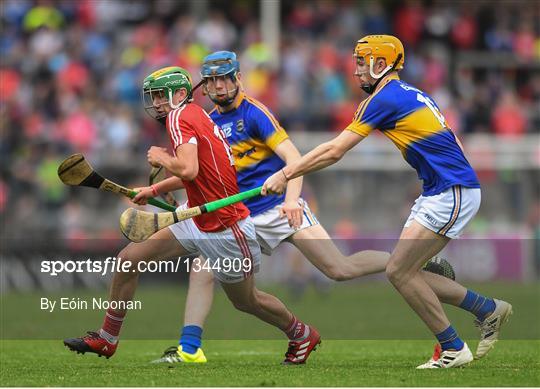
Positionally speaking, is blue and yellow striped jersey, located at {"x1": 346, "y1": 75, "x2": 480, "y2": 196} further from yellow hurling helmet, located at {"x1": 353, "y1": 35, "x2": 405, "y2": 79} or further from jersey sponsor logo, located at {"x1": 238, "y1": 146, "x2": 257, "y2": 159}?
jersey sponsor logo, located at {"x1": 238, "y1": 146, "x2": 257, "y2": 159}

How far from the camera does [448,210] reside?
8.47 meters

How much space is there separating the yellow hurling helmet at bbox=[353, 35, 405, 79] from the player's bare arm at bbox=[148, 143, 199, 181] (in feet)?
4.46

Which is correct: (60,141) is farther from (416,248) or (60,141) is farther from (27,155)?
(416,248)

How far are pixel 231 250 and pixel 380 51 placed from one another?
172 centimetres

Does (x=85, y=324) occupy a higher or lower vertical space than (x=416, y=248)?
lower

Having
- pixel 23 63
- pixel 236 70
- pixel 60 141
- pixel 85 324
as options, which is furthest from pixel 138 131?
pixel 236 70

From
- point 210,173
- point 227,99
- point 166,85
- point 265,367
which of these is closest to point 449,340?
point 265,367

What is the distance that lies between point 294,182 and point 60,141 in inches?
427

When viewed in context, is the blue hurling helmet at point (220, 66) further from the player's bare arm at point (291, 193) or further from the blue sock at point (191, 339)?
the blue sock at point (191, 339)

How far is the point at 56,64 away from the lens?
20.8m

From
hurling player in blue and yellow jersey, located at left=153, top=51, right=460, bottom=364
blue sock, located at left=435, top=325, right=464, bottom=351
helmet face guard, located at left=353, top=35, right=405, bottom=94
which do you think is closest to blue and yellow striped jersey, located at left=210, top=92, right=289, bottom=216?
hurling player in blue and yellow jersey, located at left=153, top=51, right=460, bottom=364

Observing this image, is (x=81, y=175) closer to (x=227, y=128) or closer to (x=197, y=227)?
(x=197, y=227)

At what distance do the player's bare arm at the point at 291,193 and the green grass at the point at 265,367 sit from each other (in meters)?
1.05

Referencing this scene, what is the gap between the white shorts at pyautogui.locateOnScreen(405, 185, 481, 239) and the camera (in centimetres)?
847
